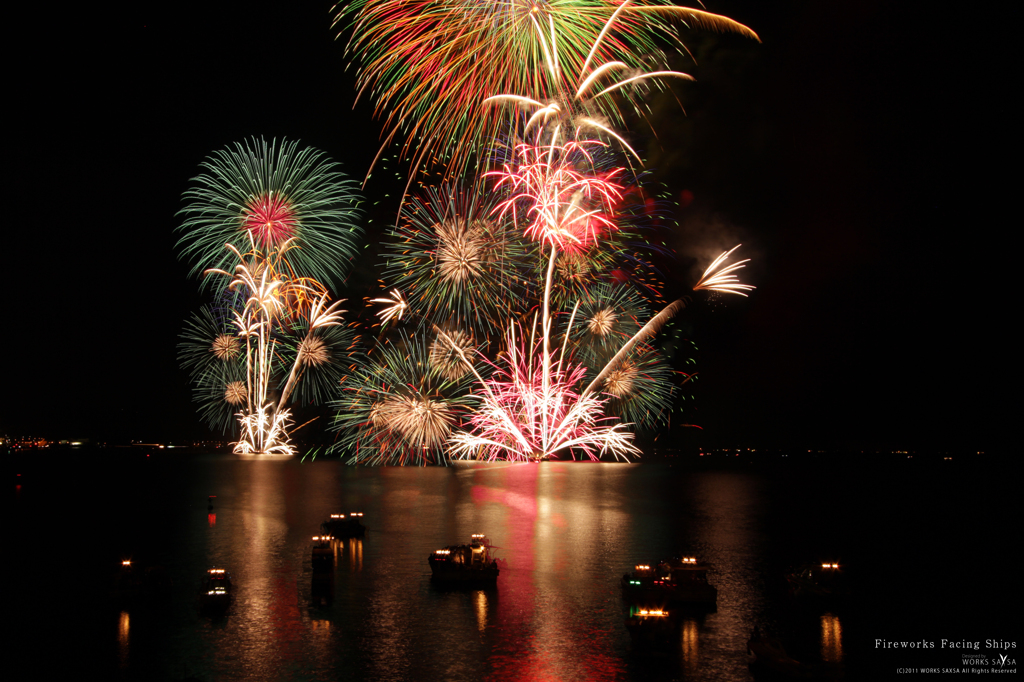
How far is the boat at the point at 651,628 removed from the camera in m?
26.6

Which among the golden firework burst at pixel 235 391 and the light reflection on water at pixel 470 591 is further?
the golden firework burst at pixel 235 391

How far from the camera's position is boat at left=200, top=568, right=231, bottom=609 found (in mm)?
31000

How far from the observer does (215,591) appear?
1231 inches

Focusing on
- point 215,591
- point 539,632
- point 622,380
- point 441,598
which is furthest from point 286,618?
point 622,380

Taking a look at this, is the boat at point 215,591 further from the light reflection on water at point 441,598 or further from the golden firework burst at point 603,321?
the golden firework burst at point 603,321

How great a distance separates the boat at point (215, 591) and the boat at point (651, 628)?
55.4ft

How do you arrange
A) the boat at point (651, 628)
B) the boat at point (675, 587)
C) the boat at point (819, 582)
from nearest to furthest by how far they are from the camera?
the boat at point (651, 628)
the boat at point (675, 587)
the boat at point (819, 582)

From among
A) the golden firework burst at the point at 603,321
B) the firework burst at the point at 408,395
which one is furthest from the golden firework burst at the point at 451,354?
the golden firework burst at the point at 603,321

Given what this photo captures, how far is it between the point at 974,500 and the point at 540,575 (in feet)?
326

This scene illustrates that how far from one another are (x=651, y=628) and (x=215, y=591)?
18074 mm

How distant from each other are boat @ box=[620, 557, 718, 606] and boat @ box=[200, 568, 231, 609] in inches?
683

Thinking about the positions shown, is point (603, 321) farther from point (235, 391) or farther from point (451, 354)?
point (235, 391)

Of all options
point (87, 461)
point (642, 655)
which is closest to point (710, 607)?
point (642, 655)

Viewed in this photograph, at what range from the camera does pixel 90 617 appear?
31.1 m
